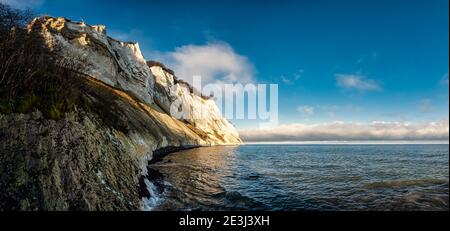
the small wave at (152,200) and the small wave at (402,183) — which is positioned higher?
the small wave at (152,200)

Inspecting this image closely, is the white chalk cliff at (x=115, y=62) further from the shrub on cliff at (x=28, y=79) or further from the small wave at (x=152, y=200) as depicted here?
the small wave at (x=152, y=200)

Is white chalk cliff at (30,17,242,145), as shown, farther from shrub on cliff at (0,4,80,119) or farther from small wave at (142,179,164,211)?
small wave at (142,179,164,211)

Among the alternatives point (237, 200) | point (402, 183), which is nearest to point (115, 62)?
point (237, 200)

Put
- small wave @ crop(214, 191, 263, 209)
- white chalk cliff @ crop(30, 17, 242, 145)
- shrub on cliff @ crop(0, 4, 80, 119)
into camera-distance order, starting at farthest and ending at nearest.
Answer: white chalk cliff @ crop(30, 17, 242, 145)
small wave @ crop(214, 191, 263, 209)
shrub on cliff @ crop(0, 4, 80, 119)

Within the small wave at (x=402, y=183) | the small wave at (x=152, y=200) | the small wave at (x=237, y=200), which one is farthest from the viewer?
the small wave at (x=402, y=183)

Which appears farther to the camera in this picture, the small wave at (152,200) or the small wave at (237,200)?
the small wave at (237,200)

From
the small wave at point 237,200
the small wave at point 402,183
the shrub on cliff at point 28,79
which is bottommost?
the small wave at point 237,200

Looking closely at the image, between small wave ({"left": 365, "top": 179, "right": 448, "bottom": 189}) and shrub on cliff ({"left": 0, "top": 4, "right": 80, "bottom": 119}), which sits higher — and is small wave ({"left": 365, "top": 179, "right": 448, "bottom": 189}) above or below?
below

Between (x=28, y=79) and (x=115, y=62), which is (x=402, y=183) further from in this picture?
(x=115, y=62)

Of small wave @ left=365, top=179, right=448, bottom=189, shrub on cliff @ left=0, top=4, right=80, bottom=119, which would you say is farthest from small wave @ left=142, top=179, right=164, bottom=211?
small wave @ left=365, top=179, right=448, bottom=189

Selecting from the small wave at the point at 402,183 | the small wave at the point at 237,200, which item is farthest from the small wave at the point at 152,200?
the small wave at the point at 402,183

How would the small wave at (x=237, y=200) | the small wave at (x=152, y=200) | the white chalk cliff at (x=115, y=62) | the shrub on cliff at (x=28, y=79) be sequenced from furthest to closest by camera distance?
1. the white chalk cliff at (x=115, y=62)
2. the small wave at (x=237, y=200)
3. the small wave at (x=152, y=200)
4. the shrub on cliff at (x=28, y=79)

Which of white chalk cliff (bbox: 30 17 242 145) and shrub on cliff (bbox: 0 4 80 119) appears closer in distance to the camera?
shrub on cliff (bbox: 0 4 80 119)

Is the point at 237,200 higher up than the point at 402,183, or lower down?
lower down
